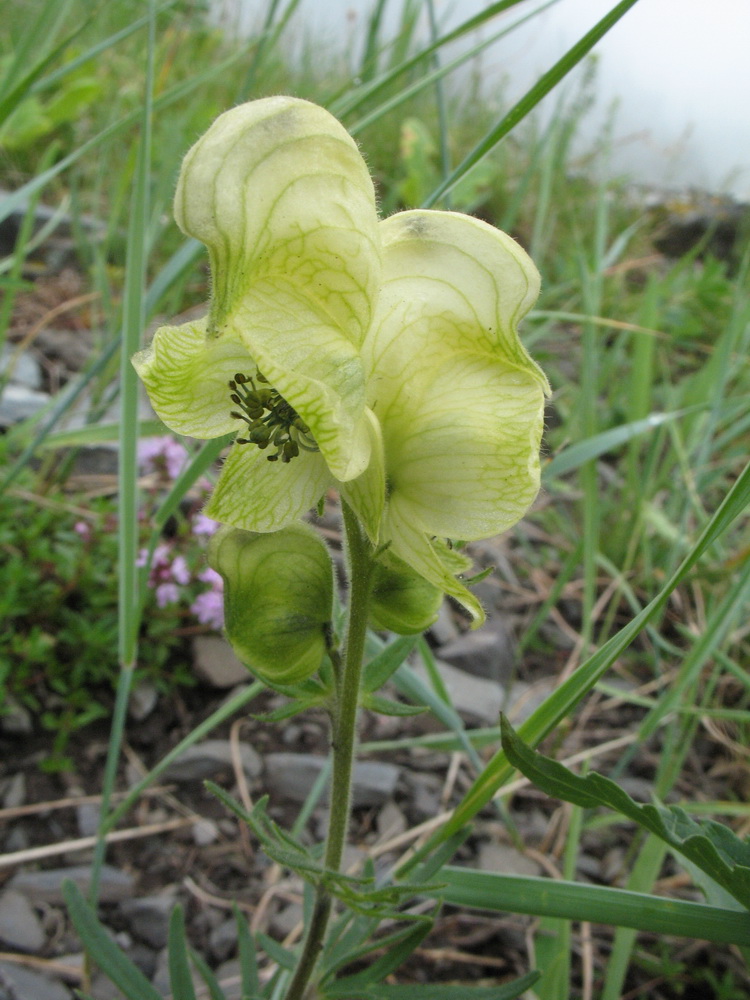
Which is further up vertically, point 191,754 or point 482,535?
point 482,535

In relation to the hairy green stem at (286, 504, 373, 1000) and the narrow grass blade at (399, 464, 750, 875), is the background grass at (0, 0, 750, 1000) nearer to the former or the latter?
the narrow grass blade at (399, 464, 750, 875)

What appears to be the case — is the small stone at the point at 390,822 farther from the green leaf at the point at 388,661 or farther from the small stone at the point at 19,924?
the green leaf at the point at 388,661

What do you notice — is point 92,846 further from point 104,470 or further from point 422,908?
point 104,470

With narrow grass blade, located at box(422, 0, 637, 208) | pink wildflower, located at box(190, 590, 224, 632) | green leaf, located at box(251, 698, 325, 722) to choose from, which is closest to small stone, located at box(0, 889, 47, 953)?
pink wildflower, located at box(190, 590, 224, 632)

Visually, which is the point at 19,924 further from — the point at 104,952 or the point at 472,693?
the point at 472,693

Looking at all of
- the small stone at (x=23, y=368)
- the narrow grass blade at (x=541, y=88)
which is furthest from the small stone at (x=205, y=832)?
the small stone at (x=23, y=368)

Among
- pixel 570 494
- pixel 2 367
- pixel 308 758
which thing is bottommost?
pixel 308 758

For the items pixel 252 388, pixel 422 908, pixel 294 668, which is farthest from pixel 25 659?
pixel 252 388
